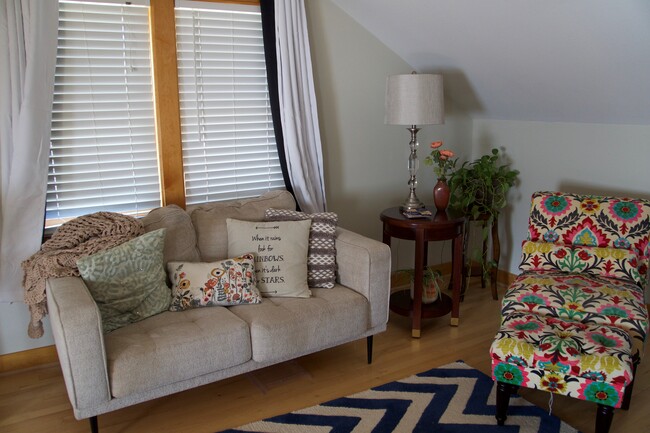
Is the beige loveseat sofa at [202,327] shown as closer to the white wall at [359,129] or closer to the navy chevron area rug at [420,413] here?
the navy chevron area rug at [420,413]

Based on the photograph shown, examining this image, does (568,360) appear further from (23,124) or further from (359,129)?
(23,124)

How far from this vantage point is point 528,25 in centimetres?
275

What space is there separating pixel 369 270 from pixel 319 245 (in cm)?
32

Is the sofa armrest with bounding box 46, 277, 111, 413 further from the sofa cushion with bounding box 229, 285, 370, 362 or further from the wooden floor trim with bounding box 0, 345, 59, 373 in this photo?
the wooden floor trim with bounding box 0, 345, 59, 373

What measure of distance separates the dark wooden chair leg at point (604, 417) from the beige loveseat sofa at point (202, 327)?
1052mm

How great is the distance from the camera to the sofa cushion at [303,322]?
2461mm

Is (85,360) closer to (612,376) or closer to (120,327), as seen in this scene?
(120,327)

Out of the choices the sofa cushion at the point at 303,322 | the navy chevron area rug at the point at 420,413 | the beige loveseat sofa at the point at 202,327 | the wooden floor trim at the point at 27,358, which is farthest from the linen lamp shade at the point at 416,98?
the wooden floor trim at the point at 27,358

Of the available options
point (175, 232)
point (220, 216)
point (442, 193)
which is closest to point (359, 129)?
point (442, 193)

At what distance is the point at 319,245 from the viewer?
292cm

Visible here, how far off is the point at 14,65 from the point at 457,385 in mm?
2542

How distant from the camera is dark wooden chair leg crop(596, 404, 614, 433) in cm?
217

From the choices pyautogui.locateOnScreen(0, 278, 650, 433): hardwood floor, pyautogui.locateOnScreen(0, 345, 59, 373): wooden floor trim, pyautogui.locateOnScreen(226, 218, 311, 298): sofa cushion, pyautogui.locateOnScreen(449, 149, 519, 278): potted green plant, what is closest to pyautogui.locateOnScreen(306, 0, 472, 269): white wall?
pyautogui.locateOnScreen(449, 149, 519, 278): potted green plant

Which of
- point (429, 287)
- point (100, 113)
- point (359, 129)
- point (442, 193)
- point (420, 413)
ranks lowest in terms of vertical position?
point (420, 413)
